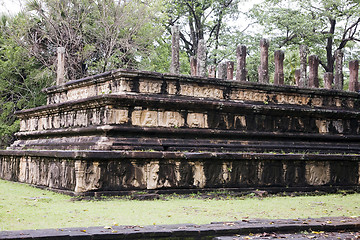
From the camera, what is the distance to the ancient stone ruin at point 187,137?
824cm

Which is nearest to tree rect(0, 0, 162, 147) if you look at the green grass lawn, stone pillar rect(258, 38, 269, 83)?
stone pillar rect(258, 38, 269, 83)

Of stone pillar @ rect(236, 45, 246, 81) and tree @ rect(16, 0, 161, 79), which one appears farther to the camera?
tree @ rect(16, 0, 161, 79)

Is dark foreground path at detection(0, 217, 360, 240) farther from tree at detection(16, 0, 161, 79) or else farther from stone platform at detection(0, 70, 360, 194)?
tree at detection(16, 0, 161, 79)

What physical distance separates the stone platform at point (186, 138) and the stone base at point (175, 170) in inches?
0.7

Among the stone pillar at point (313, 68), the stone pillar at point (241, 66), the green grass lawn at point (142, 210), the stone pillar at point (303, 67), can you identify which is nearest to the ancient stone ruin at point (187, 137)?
the green grass lawn at point (142, 210)

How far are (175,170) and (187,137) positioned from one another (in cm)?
111

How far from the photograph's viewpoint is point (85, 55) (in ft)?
67.8

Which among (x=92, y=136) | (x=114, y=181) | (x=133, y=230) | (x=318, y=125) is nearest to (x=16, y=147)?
(x=92, y=136)

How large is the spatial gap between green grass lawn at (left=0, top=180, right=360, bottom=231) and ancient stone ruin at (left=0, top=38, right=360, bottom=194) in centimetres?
63

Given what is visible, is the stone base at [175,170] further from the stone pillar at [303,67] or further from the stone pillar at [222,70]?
the stone pillar at [222,70]

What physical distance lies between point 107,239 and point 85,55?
17.1 meters

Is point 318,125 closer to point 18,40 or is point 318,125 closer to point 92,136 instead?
point 92,136

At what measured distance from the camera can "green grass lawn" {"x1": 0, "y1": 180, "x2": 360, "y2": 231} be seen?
5.36 meters

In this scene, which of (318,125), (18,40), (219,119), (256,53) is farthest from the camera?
(256,53)
